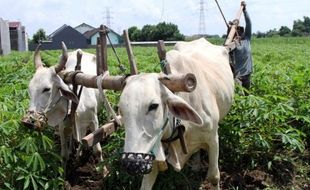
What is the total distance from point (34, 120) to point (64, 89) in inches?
17.1

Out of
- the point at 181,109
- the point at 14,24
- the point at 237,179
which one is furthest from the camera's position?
the point at 14,24

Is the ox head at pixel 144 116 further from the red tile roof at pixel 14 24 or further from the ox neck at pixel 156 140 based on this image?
the red tile roof at pixel 14 24

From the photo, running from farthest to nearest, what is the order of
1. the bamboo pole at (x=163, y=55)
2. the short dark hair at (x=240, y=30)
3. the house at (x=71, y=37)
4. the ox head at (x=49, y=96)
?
1. the house at (x=71, y=37)
2. the short dark hair at (x=240, y=30)
3. the ox head at (x=49, y=96)
4. the bamboo pole at (x=163, y=55)

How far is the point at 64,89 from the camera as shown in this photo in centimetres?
442

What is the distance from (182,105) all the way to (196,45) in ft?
8.24

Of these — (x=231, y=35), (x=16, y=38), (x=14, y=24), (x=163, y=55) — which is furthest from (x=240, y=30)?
(x=14, y=24)

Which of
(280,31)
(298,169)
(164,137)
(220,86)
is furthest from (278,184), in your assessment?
(280,31)

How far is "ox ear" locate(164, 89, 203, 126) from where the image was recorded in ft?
10.6

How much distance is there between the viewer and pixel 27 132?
4.29m

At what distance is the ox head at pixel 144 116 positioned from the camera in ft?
9.73

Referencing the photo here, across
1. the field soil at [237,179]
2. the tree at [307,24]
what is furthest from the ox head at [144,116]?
the tree at [307,24]

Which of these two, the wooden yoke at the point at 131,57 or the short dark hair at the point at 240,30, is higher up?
the short dark hair at the point at 240,30

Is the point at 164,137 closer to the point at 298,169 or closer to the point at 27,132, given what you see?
the point at 27,132

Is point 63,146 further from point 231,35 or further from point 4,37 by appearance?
point 4,37
